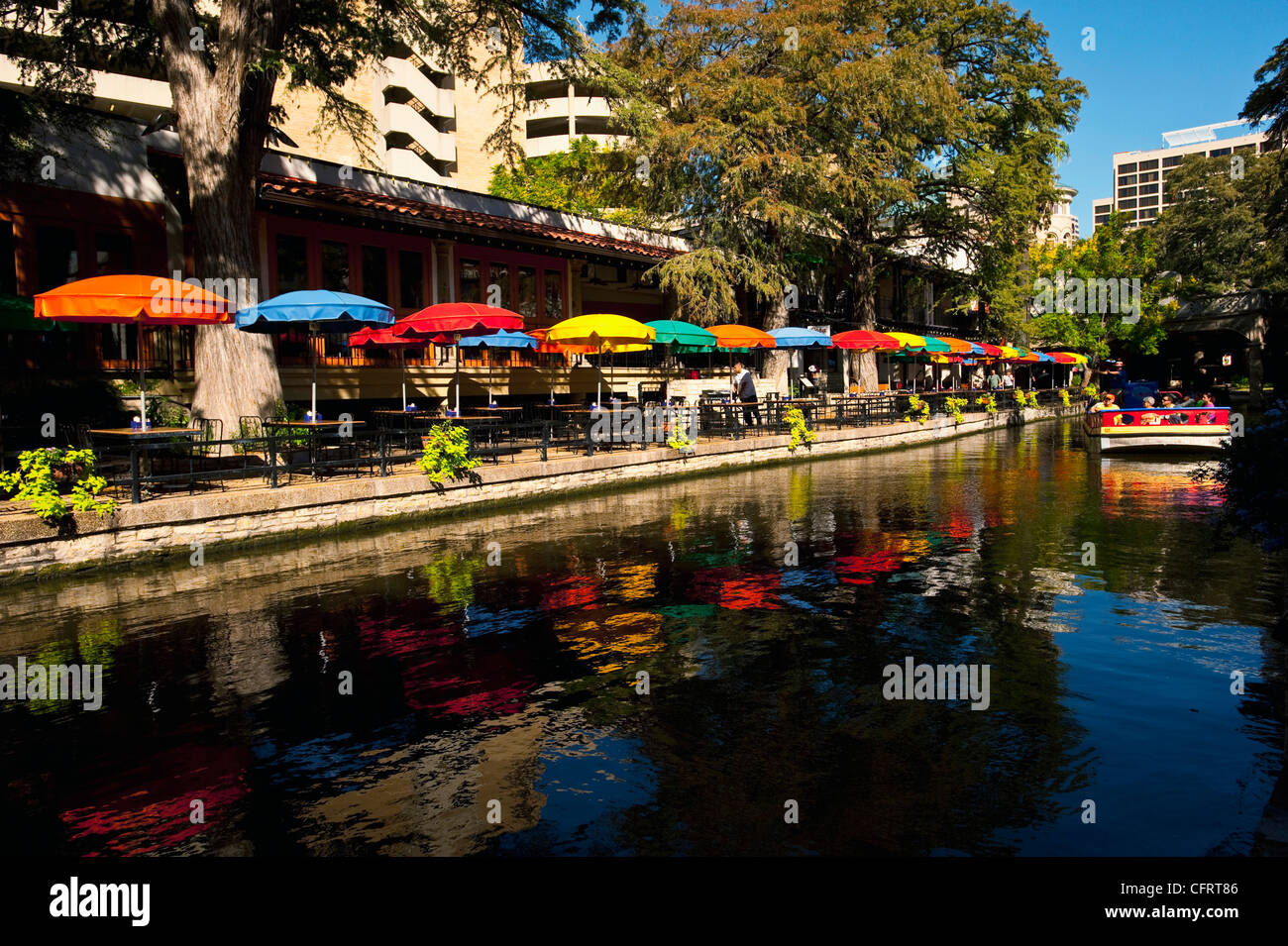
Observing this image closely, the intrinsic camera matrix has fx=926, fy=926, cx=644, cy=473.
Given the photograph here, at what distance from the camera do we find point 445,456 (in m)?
14.5

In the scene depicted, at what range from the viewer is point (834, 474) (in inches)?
797

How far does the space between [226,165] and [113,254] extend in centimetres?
494

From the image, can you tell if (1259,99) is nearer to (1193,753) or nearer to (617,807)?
(1193,753)

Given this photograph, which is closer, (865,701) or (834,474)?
(865,701)

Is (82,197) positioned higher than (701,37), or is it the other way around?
(701,37)

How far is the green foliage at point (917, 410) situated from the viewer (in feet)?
102

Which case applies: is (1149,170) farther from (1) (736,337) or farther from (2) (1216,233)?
(1) (736,337)

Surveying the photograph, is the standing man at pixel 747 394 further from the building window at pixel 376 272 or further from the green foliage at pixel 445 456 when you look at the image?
the green foliage at pixel 445 456

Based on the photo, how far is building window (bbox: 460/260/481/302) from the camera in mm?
24656

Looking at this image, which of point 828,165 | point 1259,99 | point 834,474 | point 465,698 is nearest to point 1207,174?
point 1259,99

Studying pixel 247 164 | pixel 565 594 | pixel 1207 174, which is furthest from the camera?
pixel 1207 174

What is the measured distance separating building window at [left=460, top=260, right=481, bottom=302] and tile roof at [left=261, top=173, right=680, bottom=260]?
4.48ft

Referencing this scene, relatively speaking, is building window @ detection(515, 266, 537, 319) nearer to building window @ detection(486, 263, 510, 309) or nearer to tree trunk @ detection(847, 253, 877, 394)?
building window @ detection(486, 263, 510, 309)
